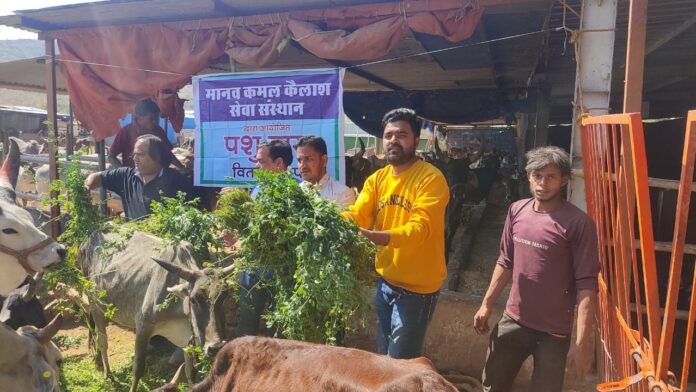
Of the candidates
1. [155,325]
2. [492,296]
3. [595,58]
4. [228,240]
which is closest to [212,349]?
[228,240]

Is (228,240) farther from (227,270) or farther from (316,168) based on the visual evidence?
(316,168)

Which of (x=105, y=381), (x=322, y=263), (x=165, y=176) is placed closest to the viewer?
(x=322, y=263)

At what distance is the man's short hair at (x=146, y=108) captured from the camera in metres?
5.88

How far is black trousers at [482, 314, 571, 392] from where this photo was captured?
2613 millimetres

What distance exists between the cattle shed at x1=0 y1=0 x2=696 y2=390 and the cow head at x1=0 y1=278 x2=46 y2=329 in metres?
2.55

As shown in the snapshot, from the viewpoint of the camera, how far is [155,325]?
3.43m

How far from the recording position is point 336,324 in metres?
2.28

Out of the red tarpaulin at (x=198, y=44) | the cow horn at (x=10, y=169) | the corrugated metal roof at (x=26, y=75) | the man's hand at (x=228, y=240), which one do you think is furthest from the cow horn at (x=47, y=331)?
the corrugated metal roof at (x=26, y=75)

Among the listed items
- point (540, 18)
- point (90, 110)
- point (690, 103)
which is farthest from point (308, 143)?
point (690, 103)

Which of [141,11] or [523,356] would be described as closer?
[523,356]

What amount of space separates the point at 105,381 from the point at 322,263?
110 inches

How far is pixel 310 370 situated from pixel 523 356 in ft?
5.67

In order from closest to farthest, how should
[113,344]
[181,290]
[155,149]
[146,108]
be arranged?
[181,290] < [155,149] < [113,344] < [146,108]

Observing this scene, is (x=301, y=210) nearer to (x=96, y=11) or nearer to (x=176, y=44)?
(x=176, y=44)
